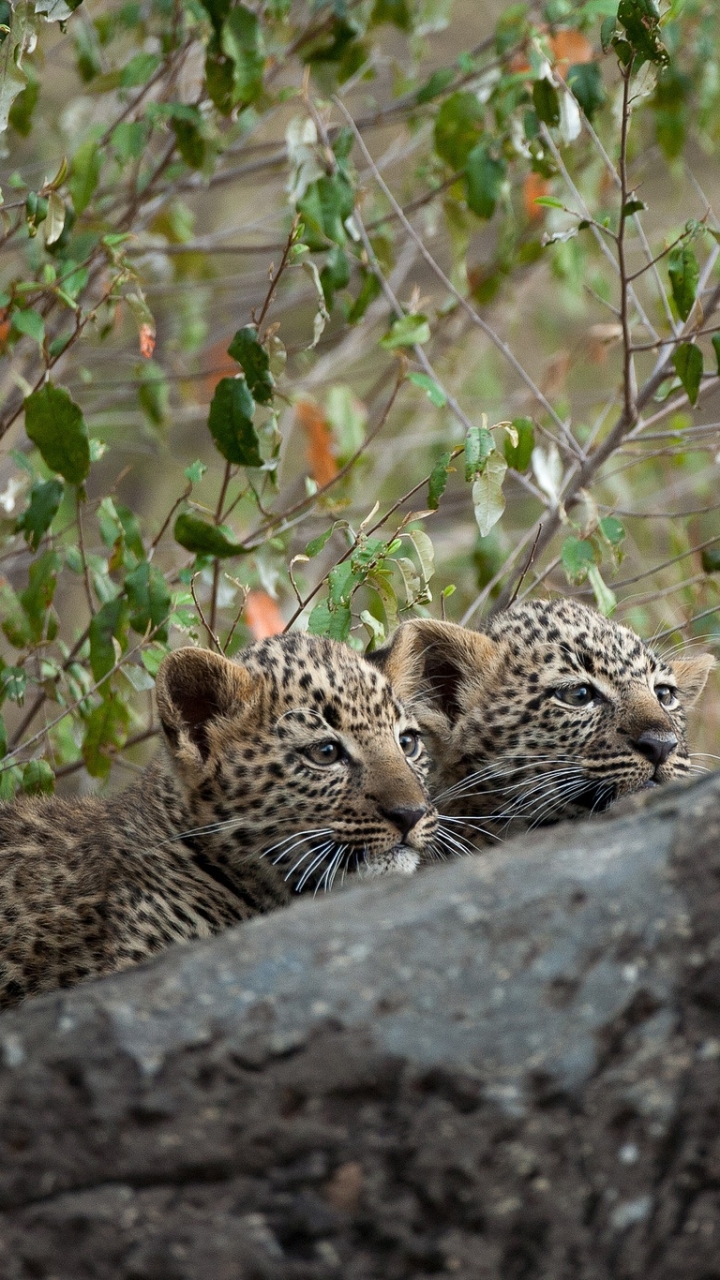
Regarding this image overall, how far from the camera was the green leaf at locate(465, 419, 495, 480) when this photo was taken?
5.56m

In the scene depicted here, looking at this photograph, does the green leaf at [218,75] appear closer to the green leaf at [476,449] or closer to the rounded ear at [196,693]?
the green leaf at [476,449]

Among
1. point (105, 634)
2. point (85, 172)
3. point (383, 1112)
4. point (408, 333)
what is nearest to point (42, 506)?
point (105, 634)

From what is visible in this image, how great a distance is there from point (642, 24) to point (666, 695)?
261cm

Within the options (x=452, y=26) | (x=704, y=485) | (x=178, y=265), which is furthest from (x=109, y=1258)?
(x=452, y=26)

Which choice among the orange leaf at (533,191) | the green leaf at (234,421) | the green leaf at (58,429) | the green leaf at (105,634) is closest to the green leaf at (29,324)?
the green leaf at (58,429)

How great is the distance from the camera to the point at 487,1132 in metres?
3.11

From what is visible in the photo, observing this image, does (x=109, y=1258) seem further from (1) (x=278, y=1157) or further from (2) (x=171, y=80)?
(2) (x=171, y=80)

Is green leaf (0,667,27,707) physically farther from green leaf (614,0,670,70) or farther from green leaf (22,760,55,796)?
green leaf (614,0,670,70)

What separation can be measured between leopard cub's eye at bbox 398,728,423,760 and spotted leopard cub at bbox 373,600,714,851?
23 cm

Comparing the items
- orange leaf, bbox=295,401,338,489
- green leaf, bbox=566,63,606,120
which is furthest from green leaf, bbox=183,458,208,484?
orange leaf, bbox=295,401,338,489

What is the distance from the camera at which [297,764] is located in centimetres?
535

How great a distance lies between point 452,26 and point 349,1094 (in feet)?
53.1

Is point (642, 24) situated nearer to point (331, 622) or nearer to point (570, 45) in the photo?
point (331, 622)

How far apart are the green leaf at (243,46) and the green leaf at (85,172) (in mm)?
711
